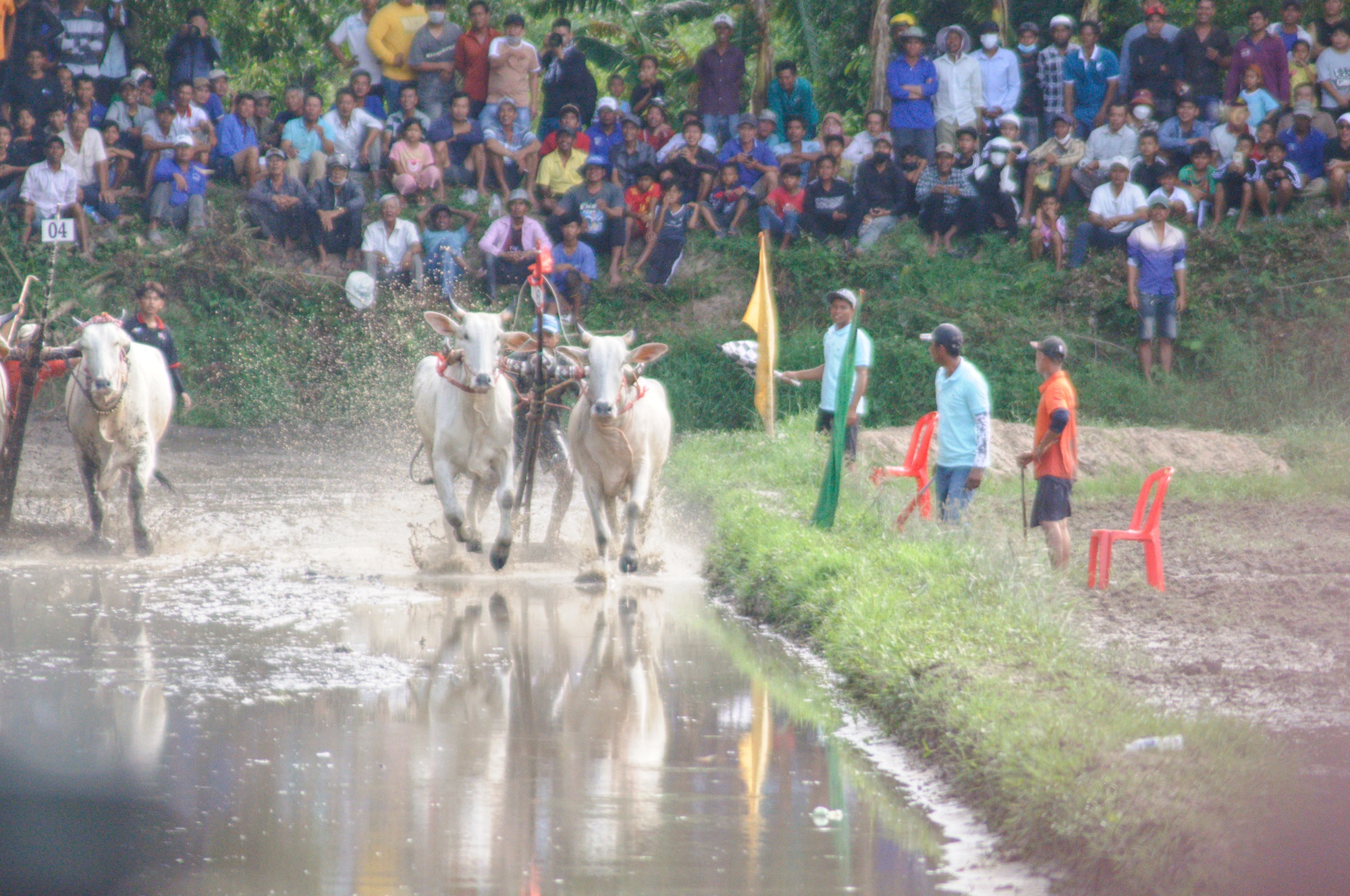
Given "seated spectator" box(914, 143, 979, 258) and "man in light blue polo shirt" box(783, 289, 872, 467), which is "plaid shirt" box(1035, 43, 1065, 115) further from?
"man in light blue polo shirt" box(783, 289, 872, 467)

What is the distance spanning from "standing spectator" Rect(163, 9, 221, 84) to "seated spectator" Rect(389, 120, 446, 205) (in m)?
2.73

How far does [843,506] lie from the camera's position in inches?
450

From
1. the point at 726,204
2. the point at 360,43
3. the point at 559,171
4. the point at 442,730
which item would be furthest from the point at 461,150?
the point at 442,730

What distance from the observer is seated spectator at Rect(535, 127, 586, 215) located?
64.1 ft

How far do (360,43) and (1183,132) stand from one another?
1069 cm

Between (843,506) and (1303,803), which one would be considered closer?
(1303,803)

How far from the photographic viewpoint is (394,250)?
18.7 m

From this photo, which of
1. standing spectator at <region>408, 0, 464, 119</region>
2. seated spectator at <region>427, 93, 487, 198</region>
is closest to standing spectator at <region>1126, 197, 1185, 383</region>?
seated spectator at <region>427, 93, 487, 198</region>

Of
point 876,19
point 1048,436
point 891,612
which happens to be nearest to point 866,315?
point 876,19

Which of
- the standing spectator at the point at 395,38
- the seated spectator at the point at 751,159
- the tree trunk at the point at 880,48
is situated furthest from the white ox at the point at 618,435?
the tree trunk at the point at 880,48

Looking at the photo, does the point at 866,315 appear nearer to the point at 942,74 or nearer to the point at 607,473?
the point at 942,74

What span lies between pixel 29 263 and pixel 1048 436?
1365 centimetres

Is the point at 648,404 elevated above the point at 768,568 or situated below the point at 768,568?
above

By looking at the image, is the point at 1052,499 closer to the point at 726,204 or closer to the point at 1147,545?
the point at 1147,545
